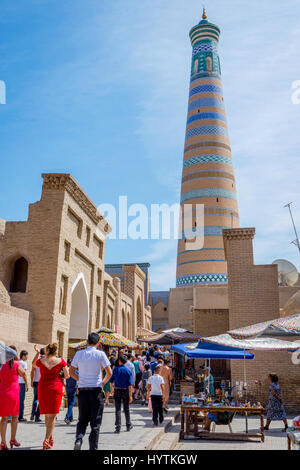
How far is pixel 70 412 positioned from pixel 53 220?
6.63 meters

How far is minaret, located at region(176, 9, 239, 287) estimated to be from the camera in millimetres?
29859

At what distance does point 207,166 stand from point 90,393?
2760cm

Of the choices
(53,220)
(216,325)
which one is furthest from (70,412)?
(216,325)

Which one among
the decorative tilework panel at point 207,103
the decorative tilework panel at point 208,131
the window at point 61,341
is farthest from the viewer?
the decorative tilework panel at point 207,103

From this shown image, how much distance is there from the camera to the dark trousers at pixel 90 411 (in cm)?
489

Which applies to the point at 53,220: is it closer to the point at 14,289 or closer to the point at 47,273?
the point at 47,273

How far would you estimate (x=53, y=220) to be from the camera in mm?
13898

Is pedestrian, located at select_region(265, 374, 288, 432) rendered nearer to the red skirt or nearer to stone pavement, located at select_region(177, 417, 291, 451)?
stone pavement, located at select_region(177, 417, 291, 451)

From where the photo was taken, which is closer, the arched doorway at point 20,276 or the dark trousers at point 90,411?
the dark trousers at point 90,411

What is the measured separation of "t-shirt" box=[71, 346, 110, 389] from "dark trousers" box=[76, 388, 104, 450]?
85 mm

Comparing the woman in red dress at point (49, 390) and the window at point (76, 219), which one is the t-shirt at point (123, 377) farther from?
the window at point (76, 219)

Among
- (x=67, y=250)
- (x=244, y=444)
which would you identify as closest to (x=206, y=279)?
(x=67, y=250)

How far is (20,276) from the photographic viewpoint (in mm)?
14797

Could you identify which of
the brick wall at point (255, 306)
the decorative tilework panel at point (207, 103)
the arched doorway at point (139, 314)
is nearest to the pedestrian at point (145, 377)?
the brick wall at point (255, 306)
